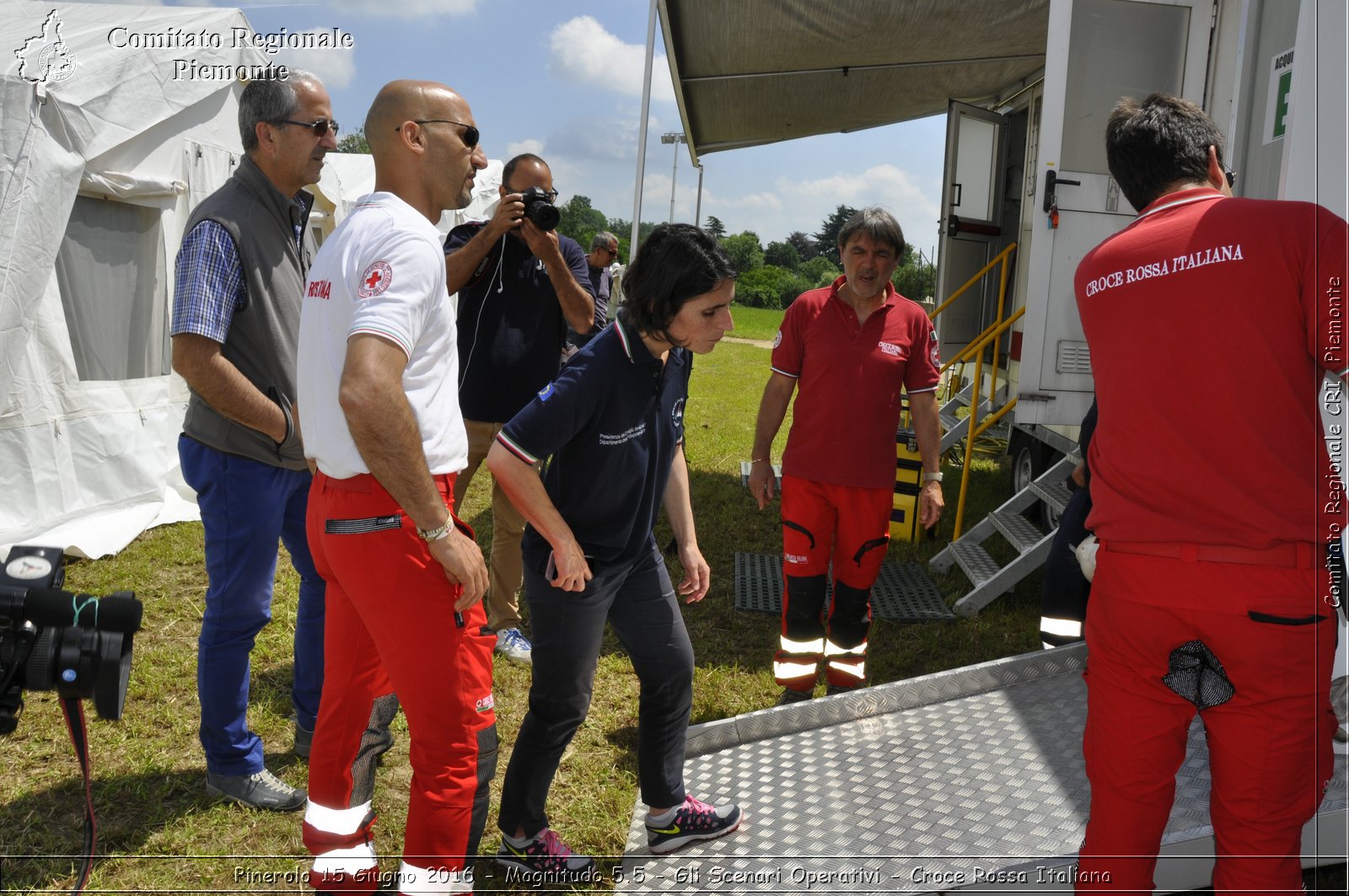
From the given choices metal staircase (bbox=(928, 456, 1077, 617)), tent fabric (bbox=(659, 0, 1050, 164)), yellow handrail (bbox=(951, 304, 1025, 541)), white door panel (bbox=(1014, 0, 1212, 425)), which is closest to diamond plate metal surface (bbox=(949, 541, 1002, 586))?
metal staircase (bbox=(928, 456, 1077, 617))

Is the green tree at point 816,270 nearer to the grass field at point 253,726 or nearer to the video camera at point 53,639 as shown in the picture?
the grass field at point 253,726

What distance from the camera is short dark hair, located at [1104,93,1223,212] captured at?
6.63 feet

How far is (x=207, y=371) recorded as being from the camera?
8.78 feet

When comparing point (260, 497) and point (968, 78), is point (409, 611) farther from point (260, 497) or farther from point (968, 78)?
point (968, 78)

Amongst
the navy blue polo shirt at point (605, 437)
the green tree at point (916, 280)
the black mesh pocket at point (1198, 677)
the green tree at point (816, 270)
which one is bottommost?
the black mesh pocket at point (1198, 677)

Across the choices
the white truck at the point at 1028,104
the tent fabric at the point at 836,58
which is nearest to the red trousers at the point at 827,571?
the white truck at the point at 1028,104

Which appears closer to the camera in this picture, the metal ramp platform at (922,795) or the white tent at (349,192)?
the metal ramp platform at (922,795)

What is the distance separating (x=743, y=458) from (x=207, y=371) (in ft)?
24.0

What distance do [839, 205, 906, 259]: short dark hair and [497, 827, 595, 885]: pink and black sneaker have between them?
7.79ft

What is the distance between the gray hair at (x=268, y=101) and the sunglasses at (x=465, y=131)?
100 centimetres

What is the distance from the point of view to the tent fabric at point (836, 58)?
20.6ft

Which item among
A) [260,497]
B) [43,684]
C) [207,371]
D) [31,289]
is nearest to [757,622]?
[260,497]

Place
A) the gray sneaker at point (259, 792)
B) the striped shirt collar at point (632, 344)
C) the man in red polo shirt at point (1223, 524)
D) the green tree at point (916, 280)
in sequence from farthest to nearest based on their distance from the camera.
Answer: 1. the green tree at point (916, 280)
2. the gray sneaker at point (259, 792)
3. the striped shirt collar at point (632, 344)
4. the man in red polo shirt at point (1223, 524)

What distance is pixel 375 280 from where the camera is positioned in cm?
191
